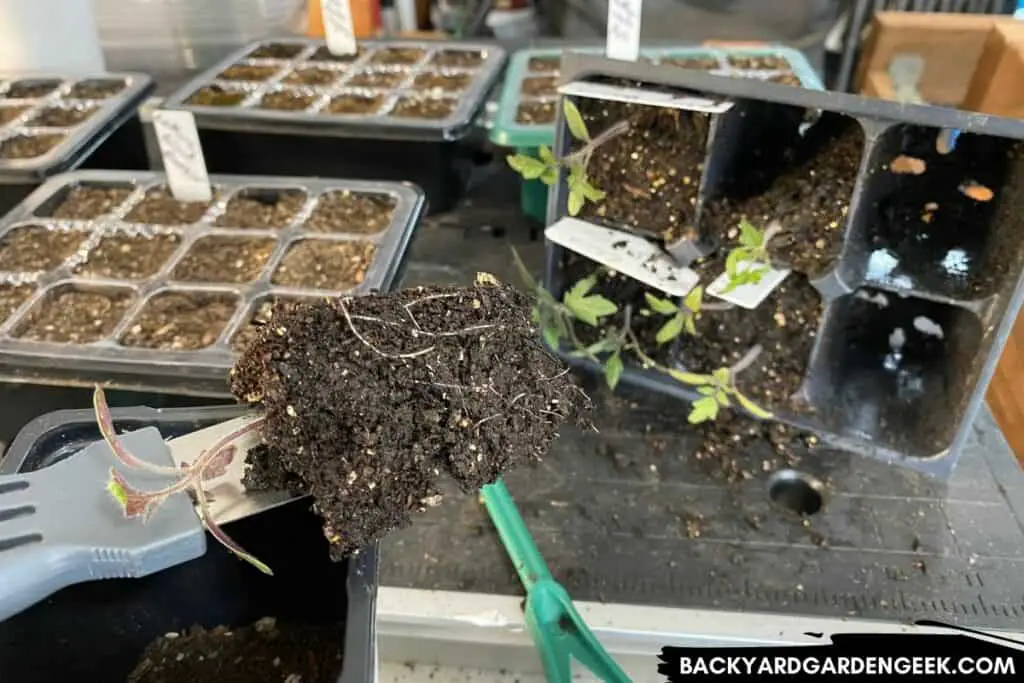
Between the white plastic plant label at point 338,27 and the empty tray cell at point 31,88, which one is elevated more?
the white plastic plant label at point 338,27

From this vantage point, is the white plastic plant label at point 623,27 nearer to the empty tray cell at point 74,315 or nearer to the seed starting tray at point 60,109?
the empty tray cell at point 74,315

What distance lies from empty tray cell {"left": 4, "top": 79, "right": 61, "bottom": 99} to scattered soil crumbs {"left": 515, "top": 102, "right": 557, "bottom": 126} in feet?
2.58

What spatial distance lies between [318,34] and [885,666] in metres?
1.65

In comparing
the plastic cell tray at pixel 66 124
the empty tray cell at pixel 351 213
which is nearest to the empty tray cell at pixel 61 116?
the plastic cell tray at pixel 66 124

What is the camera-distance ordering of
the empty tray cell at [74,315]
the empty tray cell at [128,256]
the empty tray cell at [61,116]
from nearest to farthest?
1. the empty tray cell at [74,315]
2. the empty tray cell at [128,256]
3. the empty tray cell at [61,116]

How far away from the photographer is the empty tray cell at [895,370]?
34.9 inches

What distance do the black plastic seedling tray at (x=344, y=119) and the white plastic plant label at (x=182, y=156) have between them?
6.7 inches

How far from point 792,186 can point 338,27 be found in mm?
969

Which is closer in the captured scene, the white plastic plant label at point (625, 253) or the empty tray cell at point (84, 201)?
the white plastic plant label at point (625, 253)

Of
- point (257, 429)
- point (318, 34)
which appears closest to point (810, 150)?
point (257, 429)

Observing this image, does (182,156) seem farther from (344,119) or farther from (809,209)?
(809,209)

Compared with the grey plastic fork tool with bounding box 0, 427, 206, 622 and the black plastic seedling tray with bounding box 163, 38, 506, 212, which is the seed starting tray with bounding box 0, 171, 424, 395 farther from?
the grey plastic fork tool with bounding box 0, 427, 206, 622

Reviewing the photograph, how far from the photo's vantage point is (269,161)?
128 centimetres

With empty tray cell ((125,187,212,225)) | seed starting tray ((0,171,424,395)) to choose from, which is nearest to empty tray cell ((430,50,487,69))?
seed starting tray ((0,171,424,395))
